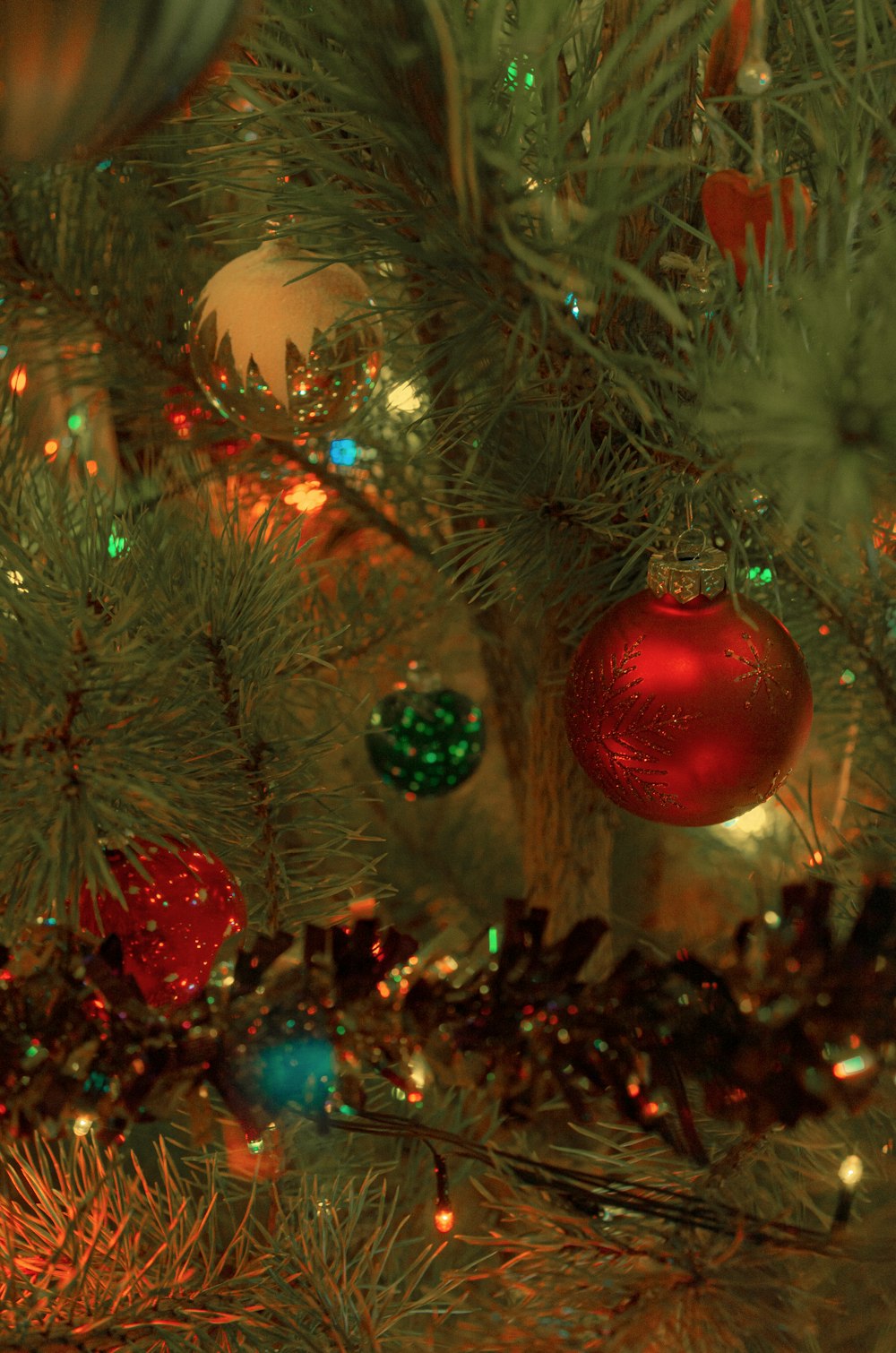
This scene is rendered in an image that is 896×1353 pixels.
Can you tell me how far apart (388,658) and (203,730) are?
371mm

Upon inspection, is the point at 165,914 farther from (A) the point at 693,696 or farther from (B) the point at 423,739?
(B) the point at 423,739

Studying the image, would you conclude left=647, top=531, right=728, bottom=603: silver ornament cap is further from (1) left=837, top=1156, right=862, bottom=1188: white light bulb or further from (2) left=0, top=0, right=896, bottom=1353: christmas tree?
(1) left=837, top=1156, right=862, bottom=1188: white light bulb

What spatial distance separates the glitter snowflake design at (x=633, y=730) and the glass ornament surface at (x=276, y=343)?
0.18 m

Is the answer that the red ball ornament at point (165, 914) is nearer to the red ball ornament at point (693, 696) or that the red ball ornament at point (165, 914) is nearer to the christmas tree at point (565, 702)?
the christmas tree at point (565, 702)

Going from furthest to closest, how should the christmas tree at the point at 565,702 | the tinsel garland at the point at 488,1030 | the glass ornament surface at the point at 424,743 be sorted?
the glass ornament surface at the point at 424,743, the tinsel garland at the point at 488,1030, the christmas tree at the point at 565,702

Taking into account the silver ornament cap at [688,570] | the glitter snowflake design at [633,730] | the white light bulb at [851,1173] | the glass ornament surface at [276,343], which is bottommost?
the white light bulb at [851,1173]

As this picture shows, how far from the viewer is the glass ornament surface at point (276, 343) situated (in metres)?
0.48

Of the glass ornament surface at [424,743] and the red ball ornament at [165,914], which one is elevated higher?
the red ball ornament at [165,914]

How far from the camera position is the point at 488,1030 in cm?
42

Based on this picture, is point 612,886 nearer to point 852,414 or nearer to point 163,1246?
point 163,1246

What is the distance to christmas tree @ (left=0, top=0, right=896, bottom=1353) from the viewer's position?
276 millimetres

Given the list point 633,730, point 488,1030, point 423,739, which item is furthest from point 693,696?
point 423,739

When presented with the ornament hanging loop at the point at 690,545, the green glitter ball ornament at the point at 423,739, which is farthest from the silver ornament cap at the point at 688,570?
the green glitter ball ornament at the point at 423,739

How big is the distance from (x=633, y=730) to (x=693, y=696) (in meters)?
0.03
